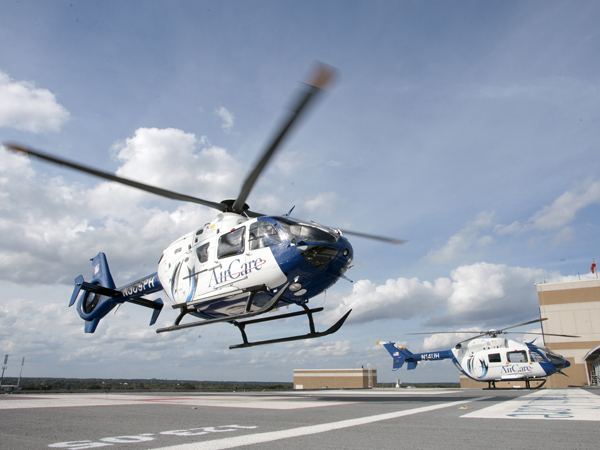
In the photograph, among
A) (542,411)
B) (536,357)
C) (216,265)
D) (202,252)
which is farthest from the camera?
(536,357)

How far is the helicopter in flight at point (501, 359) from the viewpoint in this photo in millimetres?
24625

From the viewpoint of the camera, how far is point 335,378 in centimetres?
4634

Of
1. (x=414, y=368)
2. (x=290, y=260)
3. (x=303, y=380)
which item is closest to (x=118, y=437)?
(x=290, y=260)

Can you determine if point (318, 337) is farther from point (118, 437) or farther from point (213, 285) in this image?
point (118, 437)

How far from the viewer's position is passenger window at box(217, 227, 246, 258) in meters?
11.8

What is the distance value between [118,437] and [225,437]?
1.17 metres

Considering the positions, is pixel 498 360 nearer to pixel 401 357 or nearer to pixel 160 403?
pixel 401 357

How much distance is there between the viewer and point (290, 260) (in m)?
10.6

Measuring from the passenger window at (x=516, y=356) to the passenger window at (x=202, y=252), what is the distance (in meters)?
23.3

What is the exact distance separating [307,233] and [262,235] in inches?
60.0

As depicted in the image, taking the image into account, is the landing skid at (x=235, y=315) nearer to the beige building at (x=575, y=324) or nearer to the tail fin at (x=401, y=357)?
the tail fin at (x=401, y=357)

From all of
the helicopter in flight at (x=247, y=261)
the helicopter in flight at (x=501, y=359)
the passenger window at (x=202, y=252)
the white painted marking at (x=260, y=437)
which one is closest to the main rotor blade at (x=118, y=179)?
the helicopter in flight at (x=247, y=261)

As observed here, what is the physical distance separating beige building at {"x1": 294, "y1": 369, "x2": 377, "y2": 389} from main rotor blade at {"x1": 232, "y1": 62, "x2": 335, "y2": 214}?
38387 millimetres

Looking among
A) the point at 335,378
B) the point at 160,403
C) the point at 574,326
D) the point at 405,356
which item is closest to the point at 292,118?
the point at 160,403
